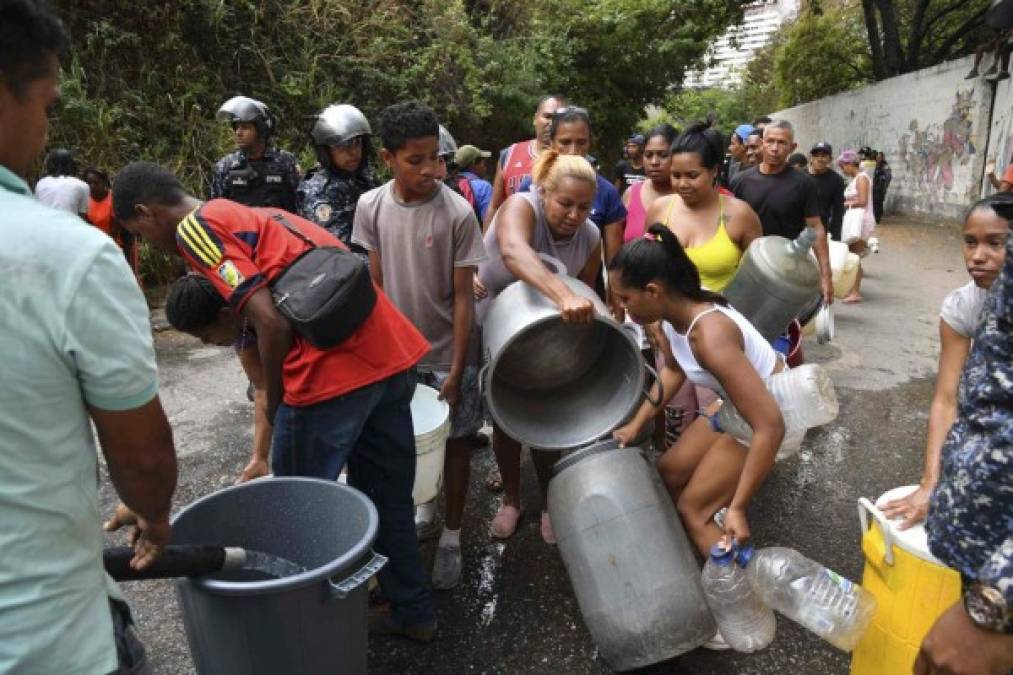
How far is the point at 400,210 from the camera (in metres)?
2.74

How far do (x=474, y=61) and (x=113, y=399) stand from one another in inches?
449

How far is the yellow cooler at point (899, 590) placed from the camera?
1.76 meters

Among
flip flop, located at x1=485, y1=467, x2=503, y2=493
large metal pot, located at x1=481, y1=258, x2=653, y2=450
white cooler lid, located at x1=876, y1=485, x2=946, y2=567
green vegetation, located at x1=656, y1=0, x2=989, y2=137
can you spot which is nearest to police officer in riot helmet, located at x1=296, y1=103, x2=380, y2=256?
flip flop, located at x1=485, y1=467, x2=503, y2=493

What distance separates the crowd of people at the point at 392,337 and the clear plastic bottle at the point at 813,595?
0.17 meters

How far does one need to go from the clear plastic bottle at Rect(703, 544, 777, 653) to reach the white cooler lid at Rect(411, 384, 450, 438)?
1138 mm

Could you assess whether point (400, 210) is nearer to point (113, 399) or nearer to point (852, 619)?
point (113, 399)

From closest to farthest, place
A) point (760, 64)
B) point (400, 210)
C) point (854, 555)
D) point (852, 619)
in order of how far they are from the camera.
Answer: point (852, 619)
point (400, 210)
point (854, 555)
point (760, 64)

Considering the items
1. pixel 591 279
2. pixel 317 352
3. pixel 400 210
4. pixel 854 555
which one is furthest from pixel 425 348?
pixel 854 555

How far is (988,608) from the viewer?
111cm

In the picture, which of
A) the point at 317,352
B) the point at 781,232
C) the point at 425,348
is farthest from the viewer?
the point at 781,232

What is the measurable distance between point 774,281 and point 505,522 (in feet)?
5.14

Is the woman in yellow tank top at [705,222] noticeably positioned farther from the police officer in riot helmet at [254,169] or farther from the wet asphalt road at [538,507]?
the police officer in riot helmet at [254,169]

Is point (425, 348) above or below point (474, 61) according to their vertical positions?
below

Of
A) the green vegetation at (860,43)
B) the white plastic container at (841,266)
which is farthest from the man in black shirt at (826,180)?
the green vegetation at (860,43)
